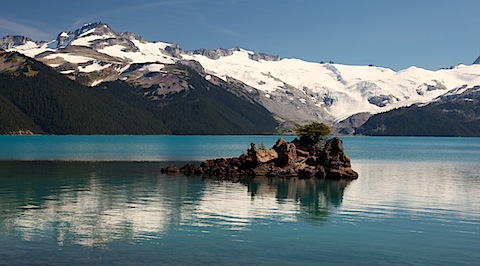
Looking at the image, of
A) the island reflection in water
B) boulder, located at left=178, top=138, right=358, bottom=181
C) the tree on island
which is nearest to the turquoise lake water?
the island reflection in water

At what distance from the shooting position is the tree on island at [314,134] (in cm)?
12238

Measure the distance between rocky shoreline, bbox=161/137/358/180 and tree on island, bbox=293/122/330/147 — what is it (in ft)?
9.59

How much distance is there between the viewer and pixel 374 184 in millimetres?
95438

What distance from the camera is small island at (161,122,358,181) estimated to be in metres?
109

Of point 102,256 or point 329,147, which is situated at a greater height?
point 329,147

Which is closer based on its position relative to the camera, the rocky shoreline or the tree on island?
the rocky shoreline

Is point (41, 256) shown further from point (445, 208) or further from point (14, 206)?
point (445, 208)

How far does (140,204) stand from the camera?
64312 mm

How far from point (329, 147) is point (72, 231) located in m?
76.8

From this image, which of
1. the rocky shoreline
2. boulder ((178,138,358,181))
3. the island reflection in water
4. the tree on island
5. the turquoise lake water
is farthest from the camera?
the tree on island

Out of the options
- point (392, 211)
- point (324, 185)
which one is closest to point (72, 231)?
point (392, 211)

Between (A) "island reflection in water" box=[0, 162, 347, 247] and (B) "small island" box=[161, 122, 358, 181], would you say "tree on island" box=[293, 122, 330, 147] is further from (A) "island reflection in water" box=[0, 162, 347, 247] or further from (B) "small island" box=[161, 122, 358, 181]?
(A) "island reflection in water" box=[0, 162, 347, 247]

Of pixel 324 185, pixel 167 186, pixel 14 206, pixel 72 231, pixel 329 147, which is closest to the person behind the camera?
pixel 72 231

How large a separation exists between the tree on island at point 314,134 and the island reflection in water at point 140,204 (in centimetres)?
2333
